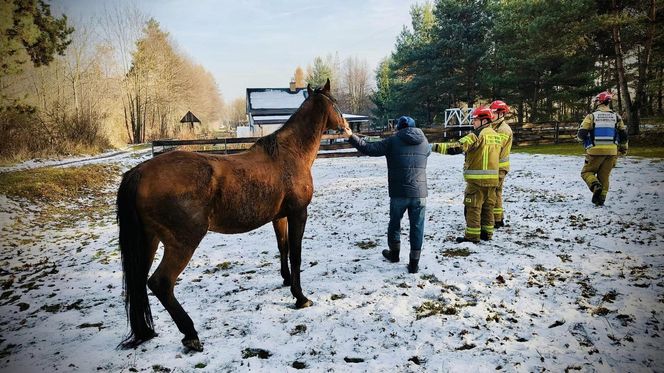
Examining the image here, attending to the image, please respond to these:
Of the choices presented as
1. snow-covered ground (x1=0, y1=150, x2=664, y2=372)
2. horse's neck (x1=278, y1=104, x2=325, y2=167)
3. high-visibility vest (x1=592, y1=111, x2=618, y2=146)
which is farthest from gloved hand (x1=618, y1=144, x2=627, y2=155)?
horse's neck (x1=278, y1=104, x2=325, y2=167)

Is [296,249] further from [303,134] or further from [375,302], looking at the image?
[303,134]

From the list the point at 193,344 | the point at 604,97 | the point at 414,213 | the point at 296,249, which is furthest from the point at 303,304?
the point at 604,97

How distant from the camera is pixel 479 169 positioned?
5.24 meters

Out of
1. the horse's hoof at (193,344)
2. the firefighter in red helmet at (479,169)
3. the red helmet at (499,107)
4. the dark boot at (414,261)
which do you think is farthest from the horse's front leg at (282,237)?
the red helmet at (499,107)

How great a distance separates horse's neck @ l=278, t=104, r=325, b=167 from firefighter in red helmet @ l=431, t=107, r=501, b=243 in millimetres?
2035

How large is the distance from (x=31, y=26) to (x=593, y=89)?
28954 millimetres

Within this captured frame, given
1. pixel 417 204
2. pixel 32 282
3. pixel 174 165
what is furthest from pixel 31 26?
pixel 417 204

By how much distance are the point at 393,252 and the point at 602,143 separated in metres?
5.70

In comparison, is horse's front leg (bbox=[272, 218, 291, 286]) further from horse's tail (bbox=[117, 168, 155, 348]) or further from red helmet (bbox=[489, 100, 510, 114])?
red helmet (bbox=[489, 100, 510, 114])

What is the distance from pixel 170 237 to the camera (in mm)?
2820

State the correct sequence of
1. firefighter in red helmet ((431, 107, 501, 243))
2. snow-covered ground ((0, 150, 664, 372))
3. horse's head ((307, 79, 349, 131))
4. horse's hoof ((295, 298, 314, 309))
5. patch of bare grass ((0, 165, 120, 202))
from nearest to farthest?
snow-covered ground ((0, 150, 664, 372)), horse's hoof ((295, 298, 314, 309)), horse's head ((307, 79, 349, 131)), firefighter in red helmet ((431, 107, 501, 243)), patch of bare grass ((0, 165, 120, 202))

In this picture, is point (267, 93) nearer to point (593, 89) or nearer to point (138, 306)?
point (593, 89)

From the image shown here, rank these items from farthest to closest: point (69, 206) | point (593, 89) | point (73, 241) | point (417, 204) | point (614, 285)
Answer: point (593, 89) → point (69, 206) → point (73, 241) → point (417, 204) → point (614, 285)

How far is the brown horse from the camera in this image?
277 centimetres
